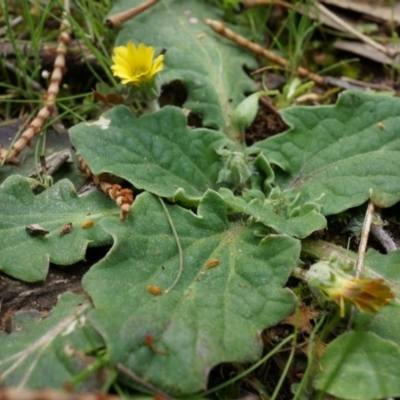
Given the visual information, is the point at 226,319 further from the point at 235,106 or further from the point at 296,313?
the point at 235,106

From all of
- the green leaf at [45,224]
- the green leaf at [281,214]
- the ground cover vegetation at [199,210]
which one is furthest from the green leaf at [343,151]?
the green leaf at [45,224]

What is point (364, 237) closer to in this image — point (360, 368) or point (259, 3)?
point (360, 368)

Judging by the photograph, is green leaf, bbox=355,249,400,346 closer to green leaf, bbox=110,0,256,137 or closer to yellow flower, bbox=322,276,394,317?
yellow flower, bbox=322,276,394,317

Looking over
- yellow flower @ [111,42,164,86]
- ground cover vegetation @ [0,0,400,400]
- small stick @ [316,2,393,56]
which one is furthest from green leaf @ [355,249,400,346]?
small stick @ [316,2,393,56]

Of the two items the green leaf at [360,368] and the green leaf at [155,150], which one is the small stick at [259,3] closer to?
the green leaf at [155,150]

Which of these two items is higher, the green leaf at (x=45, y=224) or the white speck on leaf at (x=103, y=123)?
the white speck on leaf at (x=103, y=123)
